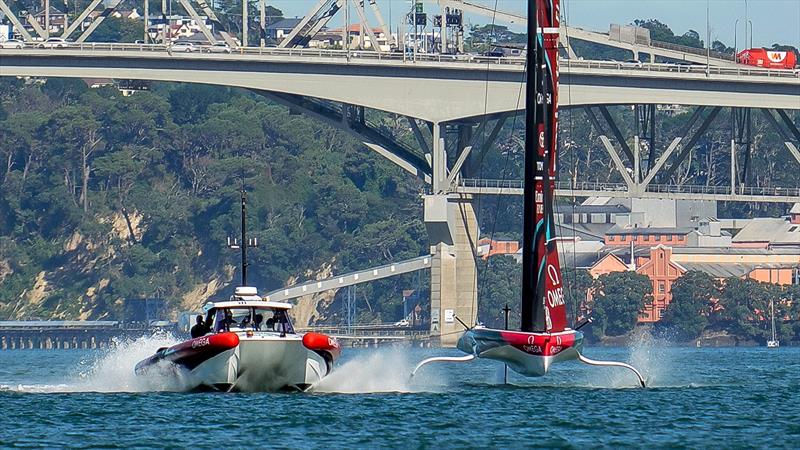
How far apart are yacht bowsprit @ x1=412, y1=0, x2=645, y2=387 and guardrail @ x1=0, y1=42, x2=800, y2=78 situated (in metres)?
51.4

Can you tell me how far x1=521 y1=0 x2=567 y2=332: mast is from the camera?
203ft

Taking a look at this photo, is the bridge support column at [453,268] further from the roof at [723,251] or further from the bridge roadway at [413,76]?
the roof at [723,251]

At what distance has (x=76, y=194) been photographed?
194m

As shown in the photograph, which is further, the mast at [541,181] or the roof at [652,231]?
the roof at [652,231]

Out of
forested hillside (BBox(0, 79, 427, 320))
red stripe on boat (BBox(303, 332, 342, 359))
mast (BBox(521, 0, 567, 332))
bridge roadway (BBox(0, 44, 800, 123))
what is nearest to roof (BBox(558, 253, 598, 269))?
forested hillside (BBox(0, 79, 427, 320))

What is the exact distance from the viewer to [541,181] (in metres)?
64.6

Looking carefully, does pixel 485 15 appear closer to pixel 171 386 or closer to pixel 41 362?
pixel 41 362

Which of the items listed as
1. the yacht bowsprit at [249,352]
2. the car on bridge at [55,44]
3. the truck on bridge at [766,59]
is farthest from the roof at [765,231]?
the yacht bowsprit at [249,352]

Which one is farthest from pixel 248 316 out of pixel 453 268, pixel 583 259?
pixel 583 259

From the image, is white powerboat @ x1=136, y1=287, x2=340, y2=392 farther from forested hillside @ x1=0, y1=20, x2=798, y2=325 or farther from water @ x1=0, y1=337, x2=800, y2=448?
forested hillside @ x1=0, y1=20, x2=798, y2=325

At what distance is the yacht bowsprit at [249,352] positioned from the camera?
183ft

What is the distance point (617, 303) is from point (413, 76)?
54.1 meters

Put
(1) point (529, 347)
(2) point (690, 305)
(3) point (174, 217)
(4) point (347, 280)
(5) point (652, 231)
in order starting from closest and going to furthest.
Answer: (1) point (529, 347), (4) point (347, 280), (2) point (690, 305), (3) point (174, 217), (5) point (652, 231)

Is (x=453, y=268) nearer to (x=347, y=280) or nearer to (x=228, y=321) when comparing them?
(x=347, y=280)
